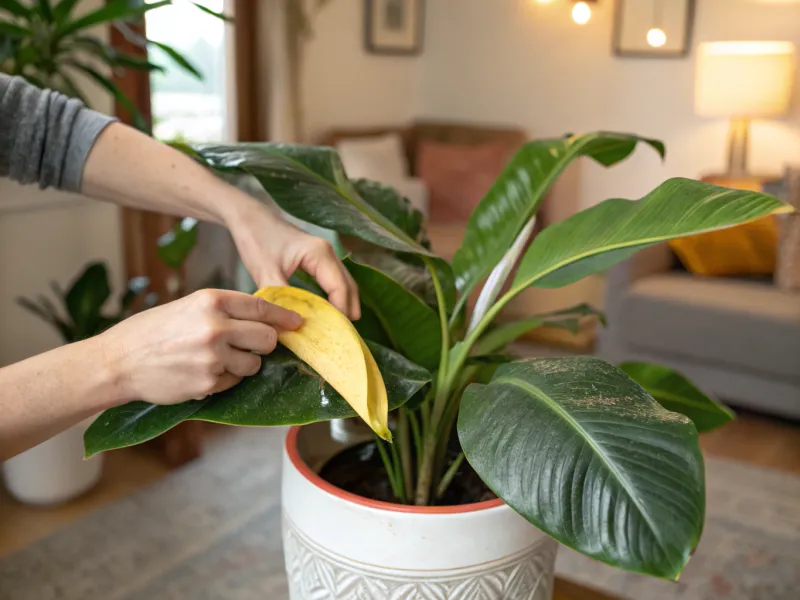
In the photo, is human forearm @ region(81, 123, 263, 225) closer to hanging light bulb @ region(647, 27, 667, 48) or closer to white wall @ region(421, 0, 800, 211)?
white wall @ region(421, 0, 800, 211)

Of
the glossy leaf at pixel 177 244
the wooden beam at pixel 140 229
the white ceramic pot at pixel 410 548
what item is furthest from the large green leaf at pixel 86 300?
the white ceramic pot at pixel 410 548

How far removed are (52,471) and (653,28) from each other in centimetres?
341

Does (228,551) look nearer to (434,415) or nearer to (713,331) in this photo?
(434,415)

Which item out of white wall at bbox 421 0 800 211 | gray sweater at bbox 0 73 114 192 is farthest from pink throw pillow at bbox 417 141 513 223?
gray sweater at bbox 0 73 114 192

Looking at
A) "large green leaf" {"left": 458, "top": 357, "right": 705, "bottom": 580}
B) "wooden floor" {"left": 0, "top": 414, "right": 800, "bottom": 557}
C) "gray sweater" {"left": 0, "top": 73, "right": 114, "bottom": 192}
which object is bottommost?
"wooden floor" {"left": 0, "top": 414, "right": 800, "bottom": 557}

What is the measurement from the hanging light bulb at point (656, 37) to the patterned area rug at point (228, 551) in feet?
7.93

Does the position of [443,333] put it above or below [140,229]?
above

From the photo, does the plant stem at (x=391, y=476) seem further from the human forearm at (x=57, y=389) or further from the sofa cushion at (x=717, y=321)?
the sofa cushion at (x=717, y=321)

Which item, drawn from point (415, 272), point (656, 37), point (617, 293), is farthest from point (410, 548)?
point (656, 37)

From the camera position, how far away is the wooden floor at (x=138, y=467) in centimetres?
191

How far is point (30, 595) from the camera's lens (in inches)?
63.9

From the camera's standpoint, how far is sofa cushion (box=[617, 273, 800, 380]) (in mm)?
2541

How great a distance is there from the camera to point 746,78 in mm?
3098

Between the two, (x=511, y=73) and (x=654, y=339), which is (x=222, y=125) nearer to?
(x=511, y=73)
